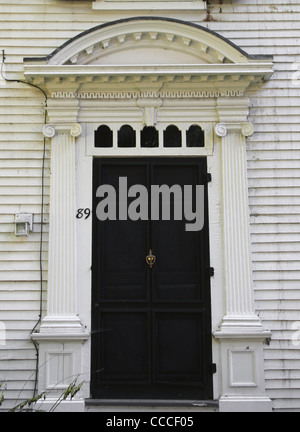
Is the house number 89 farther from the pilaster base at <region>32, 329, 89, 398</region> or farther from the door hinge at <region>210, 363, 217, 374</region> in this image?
the door hinge at <region>210, 363, 217, 374</region>

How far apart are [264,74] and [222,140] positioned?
96 cm

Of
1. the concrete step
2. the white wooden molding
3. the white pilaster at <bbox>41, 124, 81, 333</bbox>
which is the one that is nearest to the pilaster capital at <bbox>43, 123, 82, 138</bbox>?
the white pilaster at <bbox>41, 124, 81, 333</bbox>

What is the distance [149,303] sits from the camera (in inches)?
245

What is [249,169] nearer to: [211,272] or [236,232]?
[236,232]

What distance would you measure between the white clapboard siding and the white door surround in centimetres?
20

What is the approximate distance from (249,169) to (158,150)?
3.91 feet

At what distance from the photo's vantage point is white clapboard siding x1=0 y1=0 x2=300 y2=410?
6.20 m

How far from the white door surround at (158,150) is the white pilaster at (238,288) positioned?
0.01 m

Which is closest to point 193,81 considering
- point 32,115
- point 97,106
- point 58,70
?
point 97,106

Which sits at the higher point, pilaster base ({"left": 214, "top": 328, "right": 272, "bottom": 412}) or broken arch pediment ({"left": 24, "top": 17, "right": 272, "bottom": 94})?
broken arch pediment ({"left": 24, "top": 17, "right": 272, "bottom": 94})

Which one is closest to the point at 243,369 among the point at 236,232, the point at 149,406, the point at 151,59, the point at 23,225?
the point at 149,406

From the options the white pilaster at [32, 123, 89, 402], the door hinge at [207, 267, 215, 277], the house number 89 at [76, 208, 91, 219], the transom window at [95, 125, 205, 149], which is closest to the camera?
the white pilaster at [32, 123, 89, 402]

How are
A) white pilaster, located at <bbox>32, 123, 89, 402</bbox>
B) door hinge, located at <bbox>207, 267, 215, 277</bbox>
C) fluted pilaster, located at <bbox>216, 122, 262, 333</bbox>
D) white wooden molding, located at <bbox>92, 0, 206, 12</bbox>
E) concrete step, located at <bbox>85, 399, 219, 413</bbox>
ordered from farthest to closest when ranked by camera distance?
1. white wooden molding, located at <bbox>92, 0, 206, 12</bbox>
2. door hinge, located at <bbox>207, 267, 215, 277</bbox>
3. fluted pilaster, located at <bbox>216, 122, 262, 333</bbox>
4. white pilaster, located at <bbox>32, 123, 89, 402</bbox>
5. concrete step, located at <bbox>85, 399, 219, 413</bbox>

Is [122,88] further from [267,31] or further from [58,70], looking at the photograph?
[267,31]
